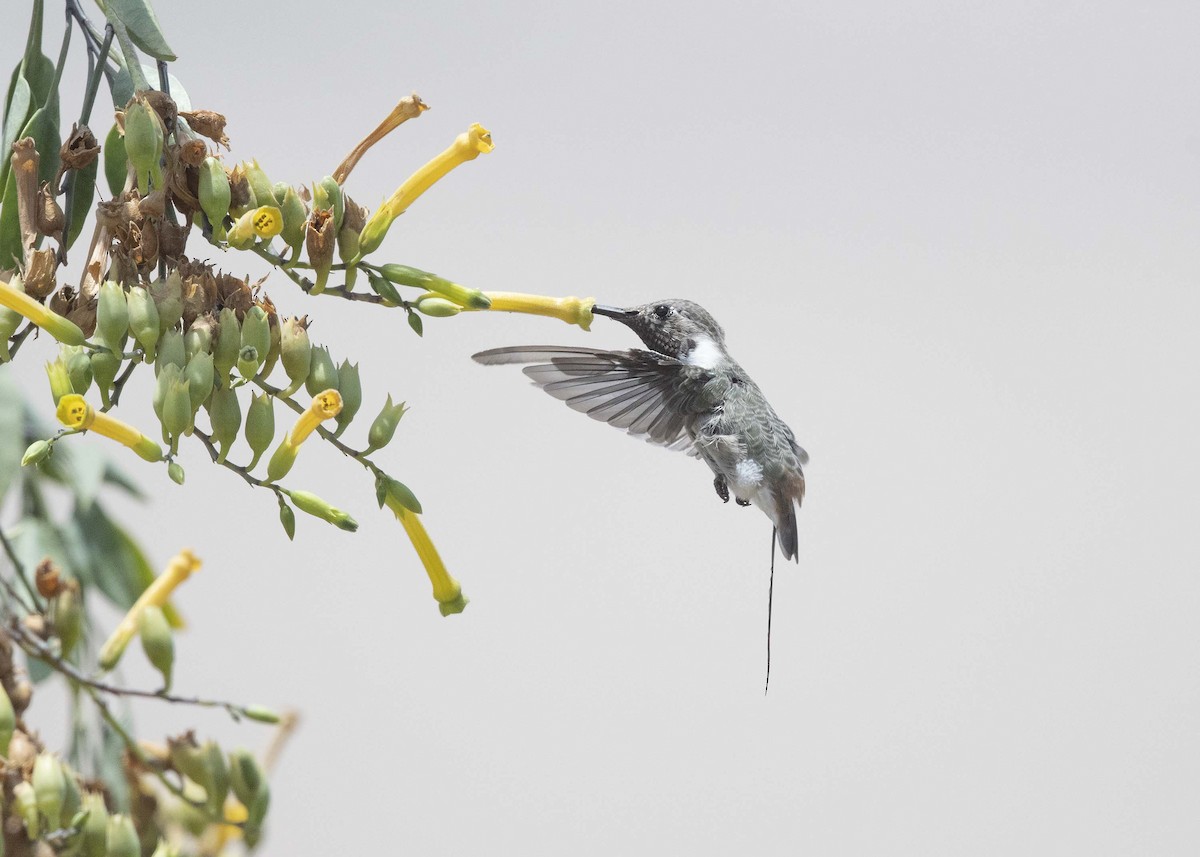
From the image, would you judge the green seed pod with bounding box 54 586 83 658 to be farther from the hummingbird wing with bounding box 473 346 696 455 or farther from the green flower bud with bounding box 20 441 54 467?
the hummingbird wing with bounding box 473 346 696 455

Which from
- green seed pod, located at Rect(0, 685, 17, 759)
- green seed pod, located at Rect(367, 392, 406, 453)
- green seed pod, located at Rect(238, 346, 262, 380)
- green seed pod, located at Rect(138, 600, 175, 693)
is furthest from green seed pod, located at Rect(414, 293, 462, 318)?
green seed pod, located at Rect(0, 685, 17, 759)

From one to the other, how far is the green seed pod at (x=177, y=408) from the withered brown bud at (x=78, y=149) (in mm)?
289

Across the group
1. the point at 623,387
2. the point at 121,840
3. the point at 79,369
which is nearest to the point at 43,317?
the point at 79,369

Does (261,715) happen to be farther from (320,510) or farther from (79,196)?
(79,196)

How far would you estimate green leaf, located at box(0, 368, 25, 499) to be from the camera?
156 cm

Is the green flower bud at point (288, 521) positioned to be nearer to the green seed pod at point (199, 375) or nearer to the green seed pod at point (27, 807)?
the green seed pod at point (199, 375)

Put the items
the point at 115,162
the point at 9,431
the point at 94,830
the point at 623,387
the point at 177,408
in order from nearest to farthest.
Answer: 1. the point at 177,408
2. the point at 94,830
3. the point at 115,162
4. the point at 9,431
5. the point at 623,387

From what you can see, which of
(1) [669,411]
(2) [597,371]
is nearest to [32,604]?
(2) [597,371]

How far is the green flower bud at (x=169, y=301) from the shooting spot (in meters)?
1.18

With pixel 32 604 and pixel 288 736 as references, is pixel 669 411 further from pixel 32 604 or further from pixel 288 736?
pixel 32 604

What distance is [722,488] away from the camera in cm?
193

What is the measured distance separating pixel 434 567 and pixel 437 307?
281 mm

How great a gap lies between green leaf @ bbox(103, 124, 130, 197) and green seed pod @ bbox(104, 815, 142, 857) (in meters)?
0.62

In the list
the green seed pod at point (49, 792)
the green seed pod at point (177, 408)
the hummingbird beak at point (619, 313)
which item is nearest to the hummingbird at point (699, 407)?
the hummingbird beak at point (619, 313)
